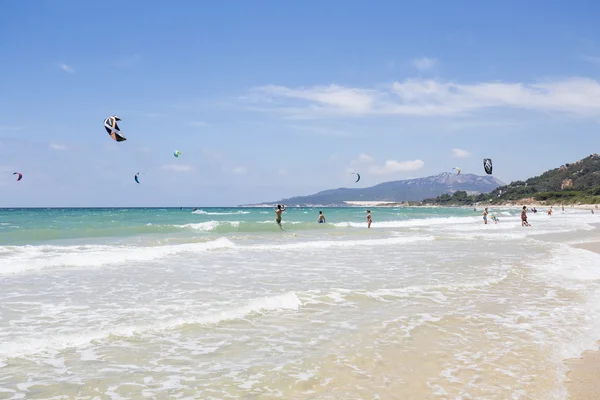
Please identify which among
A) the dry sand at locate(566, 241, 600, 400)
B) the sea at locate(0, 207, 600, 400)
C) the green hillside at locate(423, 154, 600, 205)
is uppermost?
the green hillside at locate(423, 154, 600, 205)

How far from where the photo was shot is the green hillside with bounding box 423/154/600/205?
12183 cm

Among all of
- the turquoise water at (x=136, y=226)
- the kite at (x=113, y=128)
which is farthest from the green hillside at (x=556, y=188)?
the kite at (x=113, y=128)

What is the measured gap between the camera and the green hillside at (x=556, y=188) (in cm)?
12183

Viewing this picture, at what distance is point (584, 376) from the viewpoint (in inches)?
194

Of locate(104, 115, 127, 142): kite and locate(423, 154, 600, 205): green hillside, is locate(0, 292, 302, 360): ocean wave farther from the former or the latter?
locate(423, 154, 600, 205): green hillside

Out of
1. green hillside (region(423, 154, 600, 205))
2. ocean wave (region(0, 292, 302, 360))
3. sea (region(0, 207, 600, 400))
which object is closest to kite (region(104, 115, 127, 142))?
sea (region(0, 207, 600, 400))

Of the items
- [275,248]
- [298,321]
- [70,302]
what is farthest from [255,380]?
[275,248]

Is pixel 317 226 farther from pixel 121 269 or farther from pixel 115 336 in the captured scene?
pixel 115 336

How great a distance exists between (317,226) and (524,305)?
99.7 ft

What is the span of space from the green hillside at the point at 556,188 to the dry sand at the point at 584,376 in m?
118

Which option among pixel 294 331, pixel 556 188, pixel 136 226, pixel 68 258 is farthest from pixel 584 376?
pixel 556 188

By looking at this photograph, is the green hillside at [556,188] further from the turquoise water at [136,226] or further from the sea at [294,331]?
the sea at [294,331]

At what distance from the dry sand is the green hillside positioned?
4628 inches

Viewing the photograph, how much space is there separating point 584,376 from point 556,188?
562 ft
